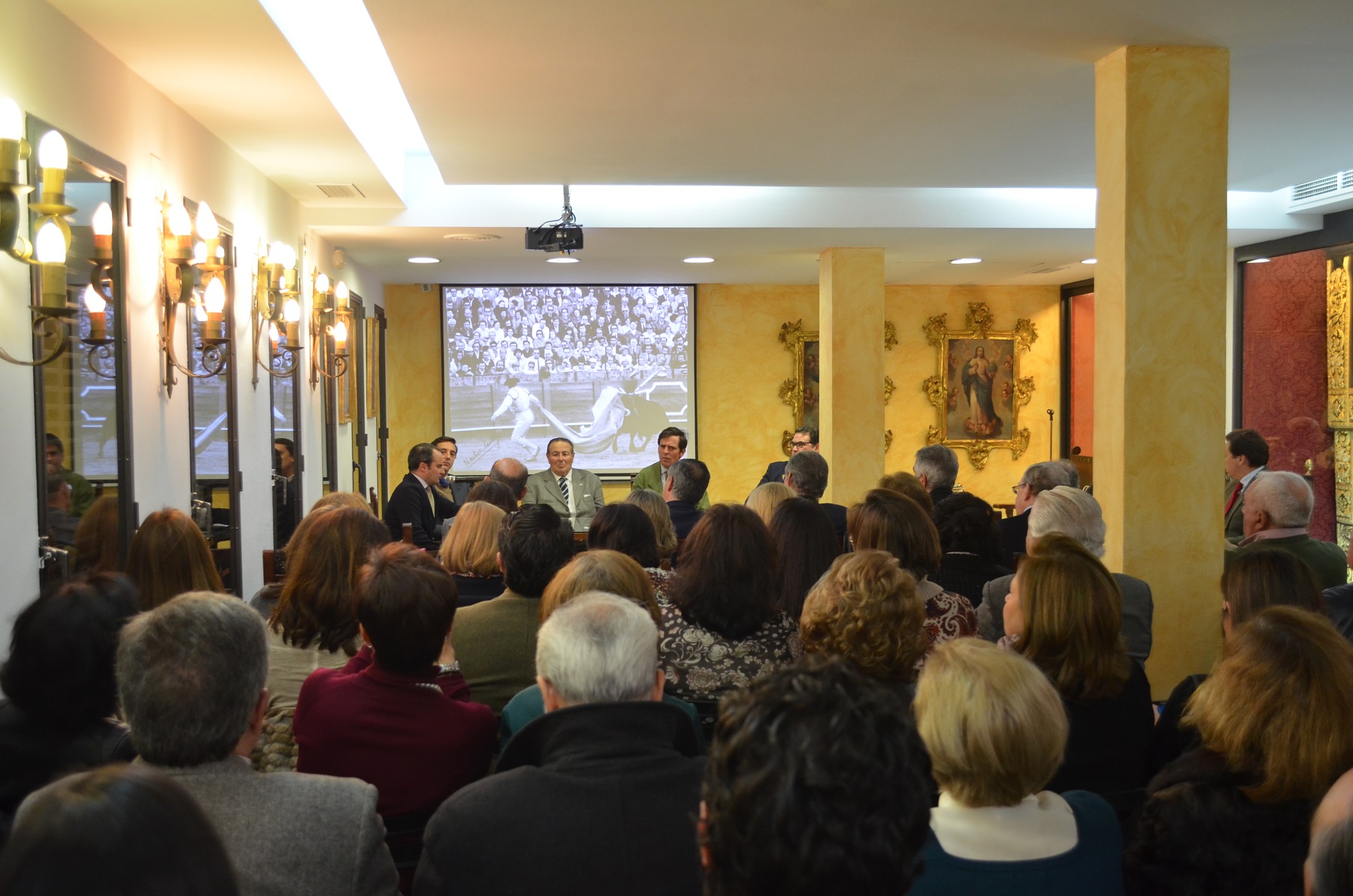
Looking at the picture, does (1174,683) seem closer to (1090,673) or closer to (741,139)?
(1090,673)

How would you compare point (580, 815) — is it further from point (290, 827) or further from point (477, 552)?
point (477, 552)

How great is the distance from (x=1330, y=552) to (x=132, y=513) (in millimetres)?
4620

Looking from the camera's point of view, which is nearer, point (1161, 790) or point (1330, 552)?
point (1161, 790)

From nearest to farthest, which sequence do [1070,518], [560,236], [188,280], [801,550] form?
[801,550] → [1070,518] → [188,280] → [560,236]

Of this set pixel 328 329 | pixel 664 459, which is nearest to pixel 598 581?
pixel 328 329

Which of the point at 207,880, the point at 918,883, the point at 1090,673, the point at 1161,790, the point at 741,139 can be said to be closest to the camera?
the point at 207,880

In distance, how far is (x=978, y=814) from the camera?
179 centimetres

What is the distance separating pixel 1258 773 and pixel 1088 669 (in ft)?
2.26

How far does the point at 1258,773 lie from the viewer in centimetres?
190

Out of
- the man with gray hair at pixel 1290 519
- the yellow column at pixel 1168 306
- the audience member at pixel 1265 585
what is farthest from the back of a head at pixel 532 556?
the man with gray hair at pixel 1290 519

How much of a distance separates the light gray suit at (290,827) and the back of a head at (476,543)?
2429 millimetres

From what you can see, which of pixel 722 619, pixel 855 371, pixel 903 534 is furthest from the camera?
pixel 855 371

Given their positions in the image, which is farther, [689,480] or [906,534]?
[689,480]

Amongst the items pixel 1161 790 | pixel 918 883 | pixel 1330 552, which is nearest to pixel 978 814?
pixel 918 883
